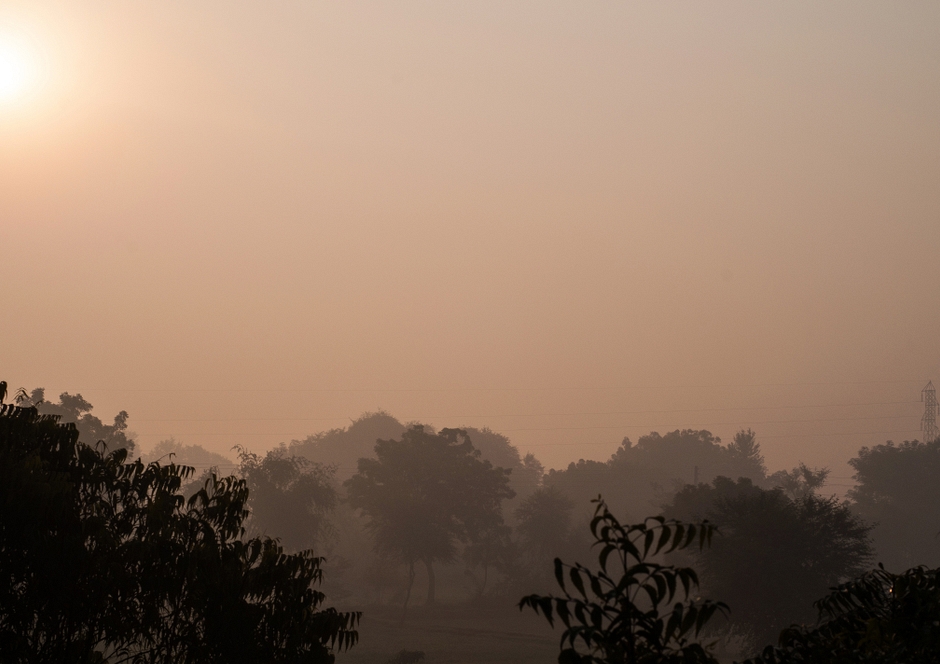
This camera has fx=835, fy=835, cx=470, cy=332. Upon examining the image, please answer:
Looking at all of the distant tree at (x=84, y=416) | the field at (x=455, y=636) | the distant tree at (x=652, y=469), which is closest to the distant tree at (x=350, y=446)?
the distant tree at (x=652, y=469)

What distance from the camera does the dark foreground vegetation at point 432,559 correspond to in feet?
22.9

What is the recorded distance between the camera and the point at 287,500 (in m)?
79.2

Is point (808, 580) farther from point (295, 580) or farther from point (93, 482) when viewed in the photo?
point (93, 482)

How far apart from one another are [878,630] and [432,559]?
242 feet

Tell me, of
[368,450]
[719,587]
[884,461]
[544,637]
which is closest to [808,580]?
[719,587]

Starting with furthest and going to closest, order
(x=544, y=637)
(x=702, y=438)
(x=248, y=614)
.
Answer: (x=702, y=438) → (x=544, y=637) → (x=248, y=614)

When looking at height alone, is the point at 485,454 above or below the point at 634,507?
above

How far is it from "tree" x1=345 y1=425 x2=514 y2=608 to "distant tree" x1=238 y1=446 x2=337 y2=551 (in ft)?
10.9

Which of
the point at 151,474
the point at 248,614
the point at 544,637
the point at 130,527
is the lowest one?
the point at 544,637

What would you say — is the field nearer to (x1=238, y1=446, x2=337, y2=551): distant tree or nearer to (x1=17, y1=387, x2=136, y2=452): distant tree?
(x1=238, y1=446, x2=337, y2=551): distant tree

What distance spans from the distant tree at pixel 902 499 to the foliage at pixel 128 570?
95.5 meters

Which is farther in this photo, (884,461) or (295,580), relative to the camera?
(884,461)

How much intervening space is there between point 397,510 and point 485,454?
392 feet

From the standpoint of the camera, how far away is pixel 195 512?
16.0 metres
